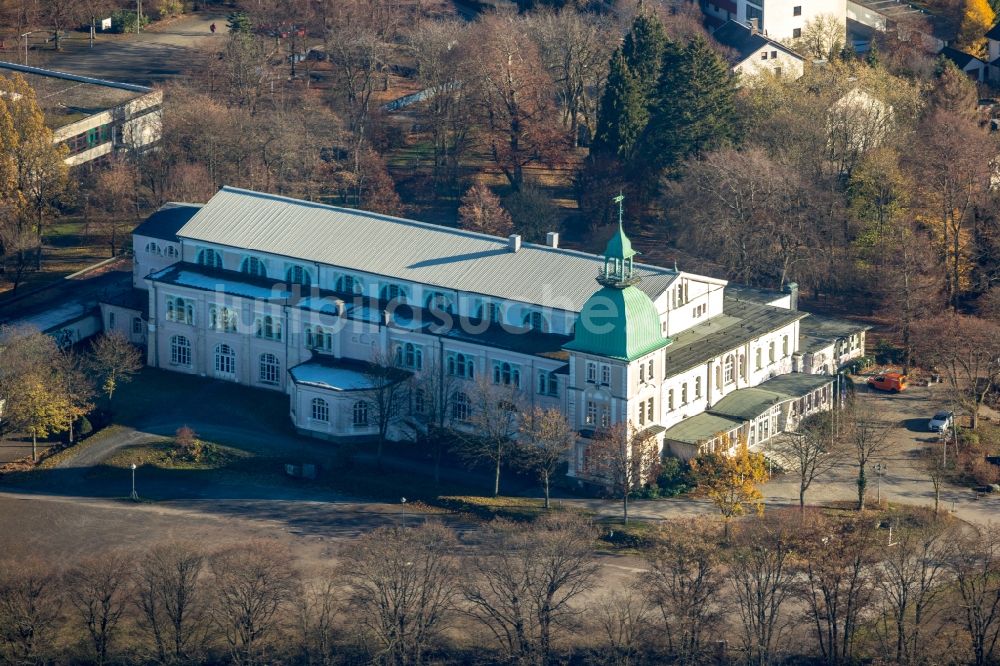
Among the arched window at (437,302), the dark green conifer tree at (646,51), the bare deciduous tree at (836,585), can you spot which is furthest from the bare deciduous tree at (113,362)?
the bare deciduous tree at (836,585)

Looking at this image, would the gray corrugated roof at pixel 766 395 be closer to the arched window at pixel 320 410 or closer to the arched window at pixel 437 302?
the arched window at pixel 437 302

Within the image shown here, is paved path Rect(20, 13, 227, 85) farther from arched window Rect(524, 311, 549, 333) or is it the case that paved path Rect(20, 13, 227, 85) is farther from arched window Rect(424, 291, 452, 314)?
arched window Rect(524, 311, 549, 333)

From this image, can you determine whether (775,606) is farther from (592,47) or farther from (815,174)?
(592,47)

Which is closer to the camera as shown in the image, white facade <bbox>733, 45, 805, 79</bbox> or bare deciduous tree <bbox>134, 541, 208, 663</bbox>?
bare deciduous tree <bbox>134, 541, 208, 663</bbox>

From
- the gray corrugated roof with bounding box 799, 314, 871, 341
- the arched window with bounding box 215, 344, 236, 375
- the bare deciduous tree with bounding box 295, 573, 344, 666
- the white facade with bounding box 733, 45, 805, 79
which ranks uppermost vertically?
the white facade with bounding box 733, 45, 805, 79

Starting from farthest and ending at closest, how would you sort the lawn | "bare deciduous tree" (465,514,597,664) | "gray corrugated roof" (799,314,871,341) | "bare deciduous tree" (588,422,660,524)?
"gray corrugated roof" (799,314,871,341), the lawn, "bare deciduous tree" (588,422,660,524), "bare deciduous tree" (465,514,597,664)

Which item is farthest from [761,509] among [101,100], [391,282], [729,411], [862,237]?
[101,100]

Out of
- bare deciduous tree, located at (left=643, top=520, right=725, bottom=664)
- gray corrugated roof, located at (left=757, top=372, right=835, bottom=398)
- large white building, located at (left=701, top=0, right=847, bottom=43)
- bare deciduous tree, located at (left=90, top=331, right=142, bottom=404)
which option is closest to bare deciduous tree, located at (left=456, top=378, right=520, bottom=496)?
bare deciduous tree, located at (left=643, top=520, right=725, bottom=664)
